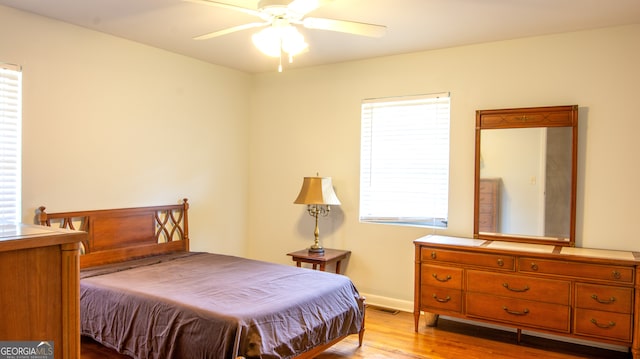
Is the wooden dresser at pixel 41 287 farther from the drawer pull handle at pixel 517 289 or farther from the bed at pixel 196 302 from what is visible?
the drawer pull handle at pixel 517 289

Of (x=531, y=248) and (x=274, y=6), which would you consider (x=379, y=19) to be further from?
(x=531, y=248)

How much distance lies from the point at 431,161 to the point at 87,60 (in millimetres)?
3159

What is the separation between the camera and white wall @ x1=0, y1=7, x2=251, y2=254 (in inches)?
131

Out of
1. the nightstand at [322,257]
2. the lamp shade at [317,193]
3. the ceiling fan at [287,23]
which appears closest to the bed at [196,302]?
the nightstand at [322,257]

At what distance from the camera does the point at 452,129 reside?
161 inches

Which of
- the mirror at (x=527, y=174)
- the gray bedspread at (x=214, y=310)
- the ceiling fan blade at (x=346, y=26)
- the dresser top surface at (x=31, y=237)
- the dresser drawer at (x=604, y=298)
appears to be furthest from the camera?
the mirror at (x=527, y=174)

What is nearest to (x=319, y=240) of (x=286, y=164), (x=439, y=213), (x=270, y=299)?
(x=286, y=164)

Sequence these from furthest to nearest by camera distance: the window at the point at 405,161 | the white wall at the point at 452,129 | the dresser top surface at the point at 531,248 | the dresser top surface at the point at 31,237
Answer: the window at the point at 405,161, the white wall at the point at 452,129, the dresser top surface at the point at 531,248, the dresser top surface at the point at 31,237

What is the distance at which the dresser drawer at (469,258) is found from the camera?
3.38 metres

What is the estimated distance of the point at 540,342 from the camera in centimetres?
357

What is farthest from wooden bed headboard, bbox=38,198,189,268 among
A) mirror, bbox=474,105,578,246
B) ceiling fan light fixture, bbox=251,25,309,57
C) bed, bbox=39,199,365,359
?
mirror, bbox=474,105,578,246

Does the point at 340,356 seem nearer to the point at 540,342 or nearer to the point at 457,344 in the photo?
the point at 457,344

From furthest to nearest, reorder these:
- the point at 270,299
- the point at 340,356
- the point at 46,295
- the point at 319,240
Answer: the point at 319,240, the point at 340,356, the point at 270,299, the point at 46,295

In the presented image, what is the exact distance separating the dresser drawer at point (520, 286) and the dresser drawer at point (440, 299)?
139 mm
